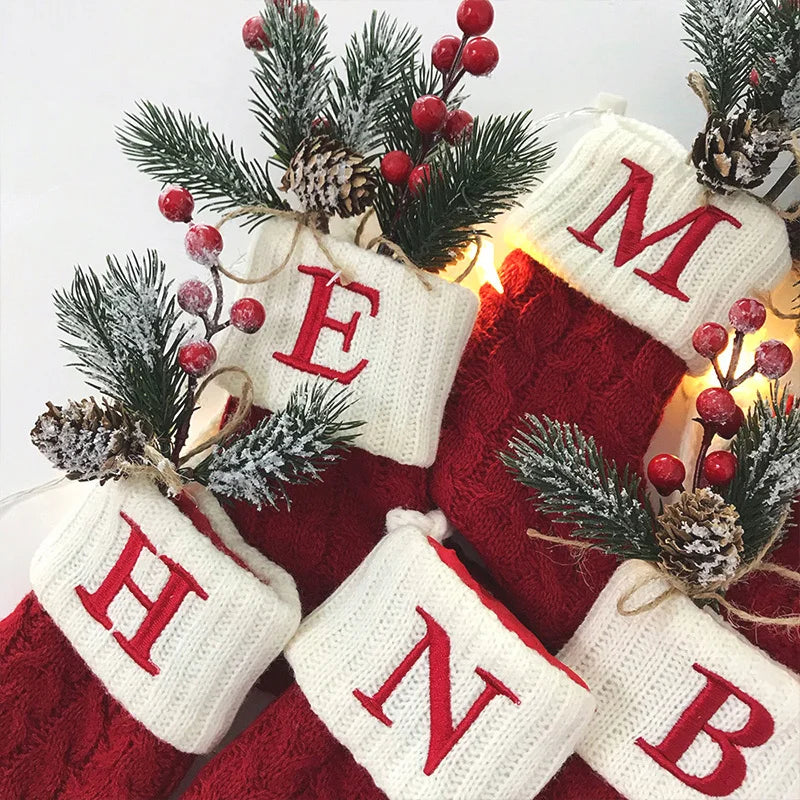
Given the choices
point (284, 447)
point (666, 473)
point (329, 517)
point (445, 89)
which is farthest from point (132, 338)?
point (666, 473)

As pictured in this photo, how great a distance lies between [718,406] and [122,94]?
2.65ft

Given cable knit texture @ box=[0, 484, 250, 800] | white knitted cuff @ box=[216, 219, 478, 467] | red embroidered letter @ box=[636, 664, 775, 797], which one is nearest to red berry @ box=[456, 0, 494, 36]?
white knitted cuff @ box=[216, 219, 478, 467]

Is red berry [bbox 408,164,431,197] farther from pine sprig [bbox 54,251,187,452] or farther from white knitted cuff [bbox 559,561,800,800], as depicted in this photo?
white knitted cuff [bbox 559,561,800,800]

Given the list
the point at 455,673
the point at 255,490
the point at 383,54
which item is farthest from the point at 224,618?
the point at 383,54

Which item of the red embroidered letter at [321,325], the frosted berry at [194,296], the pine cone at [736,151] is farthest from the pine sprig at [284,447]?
the pine cone at [736,151]

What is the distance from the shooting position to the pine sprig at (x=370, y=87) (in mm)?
847

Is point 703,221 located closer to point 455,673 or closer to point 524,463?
point 524,463

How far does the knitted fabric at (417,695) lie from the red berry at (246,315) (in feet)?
0.86

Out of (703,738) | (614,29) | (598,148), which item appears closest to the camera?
(703,738)

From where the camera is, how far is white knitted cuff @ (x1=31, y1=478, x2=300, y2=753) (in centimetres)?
84

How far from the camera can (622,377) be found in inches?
36.3

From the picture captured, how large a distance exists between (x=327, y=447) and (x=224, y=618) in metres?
0.20

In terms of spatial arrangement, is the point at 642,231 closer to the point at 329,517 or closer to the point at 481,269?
the point at 481,269

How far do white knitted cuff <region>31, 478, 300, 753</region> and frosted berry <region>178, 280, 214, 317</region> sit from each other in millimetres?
194
